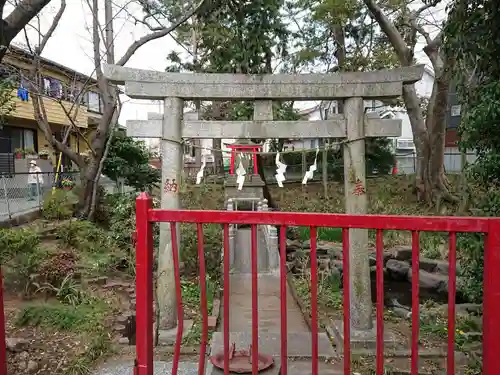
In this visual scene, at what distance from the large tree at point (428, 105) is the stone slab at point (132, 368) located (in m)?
10.9

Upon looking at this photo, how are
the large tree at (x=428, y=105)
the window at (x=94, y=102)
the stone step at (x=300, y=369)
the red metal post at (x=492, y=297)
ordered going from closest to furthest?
the red metal post at (x=492, y=297), the stone step at (x=300, y=369), the large tree at (x=428, y=105), the window at (x=94, y=102)

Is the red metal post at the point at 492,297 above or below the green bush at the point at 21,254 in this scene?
above

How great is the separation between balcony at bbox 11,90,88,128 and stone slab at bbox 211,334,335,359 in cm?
1250

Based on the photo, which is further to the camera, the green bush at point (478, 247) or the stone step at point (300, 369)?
the green bush at point (478, 247)

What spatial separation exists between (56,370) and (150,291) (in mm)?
2926

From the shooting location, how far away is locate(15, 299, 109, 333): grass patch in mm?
5387

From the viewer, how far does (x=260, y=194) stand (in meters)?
13.1

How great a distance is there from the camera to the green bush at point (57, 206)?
10719 mm

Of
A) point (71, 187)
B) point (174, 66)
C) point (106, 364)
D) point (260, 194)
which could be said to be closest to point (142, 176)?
point (71, 187)

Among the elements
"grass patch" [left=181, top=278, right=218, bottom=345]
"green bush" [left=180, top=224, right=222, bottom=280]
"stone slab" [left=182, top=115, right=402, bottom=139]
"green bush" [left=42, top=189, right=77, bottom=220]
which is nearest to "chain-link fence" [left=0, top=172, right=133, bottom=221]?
"green bush" [left=42, top=189, right=77, bottom=220]

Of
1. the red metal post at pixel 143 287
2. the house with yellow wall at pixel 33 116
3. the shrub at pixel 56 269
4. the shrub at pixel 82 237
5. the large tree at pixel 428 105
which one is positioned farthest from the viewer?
the house with yellow wall at pixel 33 116

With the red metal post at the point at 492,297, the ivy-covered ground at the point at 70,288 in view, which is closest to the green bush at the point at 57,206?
the ivy-covered ground at the point at 70,288

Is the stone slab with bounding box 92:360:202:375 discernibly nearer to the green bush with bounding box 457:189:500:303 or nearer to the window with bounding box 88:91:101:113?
the green bush with bounding box 457:189:500:303

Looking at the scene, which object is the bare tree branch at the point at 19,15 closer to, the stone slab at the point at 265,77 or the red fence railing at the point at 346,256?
the stone slab at the point at 265,77
